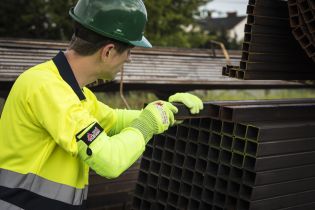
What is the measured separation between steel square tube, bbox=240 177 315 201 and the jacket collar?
156 centimetres

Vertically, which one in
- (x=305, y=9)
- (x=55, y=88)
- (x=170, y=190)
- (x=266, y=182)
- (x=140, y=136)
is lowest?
(x=170, y=190)

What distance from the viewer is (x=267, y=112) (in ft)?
11.7

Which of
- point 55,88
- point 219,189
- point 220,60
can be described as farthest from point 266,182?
point 220,60

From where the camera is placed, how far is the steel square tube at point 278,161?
10.9ft

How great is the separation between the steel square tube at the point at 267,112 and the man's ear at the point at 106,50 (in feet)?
3.99

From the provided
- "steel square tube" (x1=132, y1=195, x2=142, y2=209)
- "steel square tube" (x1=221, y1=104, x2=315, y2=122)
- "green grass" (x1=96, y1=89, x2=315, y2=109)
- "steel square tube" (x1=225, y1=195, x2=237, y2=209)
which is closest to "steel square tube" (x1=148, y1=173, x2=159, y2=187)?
"steel square tube" (x1=132, y1=195, x2=142, y2=209)

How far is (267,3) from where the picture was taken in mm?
3934

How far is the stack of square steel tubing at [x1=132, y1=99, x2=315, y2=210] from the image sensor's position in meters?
3.37

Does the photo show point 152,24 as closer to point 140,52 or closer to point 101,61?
point 140,52

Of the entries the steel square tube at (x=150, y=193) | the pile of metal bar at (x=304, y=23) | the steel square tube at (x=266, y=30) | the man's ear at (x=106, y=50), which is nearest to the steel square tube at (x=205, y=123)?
the steel square tube at (x=150, y=193)

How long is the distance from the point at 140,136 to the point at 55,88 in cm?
52

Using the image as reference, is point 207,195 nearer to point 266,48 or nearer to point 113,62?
point 266,48

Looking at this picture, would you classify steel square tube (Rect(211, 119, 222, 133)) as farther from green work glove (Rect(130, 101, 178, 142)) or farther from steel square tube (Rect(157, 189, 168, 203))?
green work glove (Rect(130, 101, 178, 142))

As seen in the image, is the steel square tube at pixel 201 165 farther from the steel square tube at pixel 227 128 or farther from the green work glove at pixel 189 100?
the green work glove at pixel 189 100
